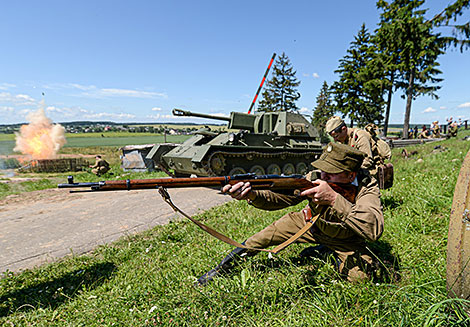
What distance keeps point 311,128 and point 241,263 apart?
10591 millimetres

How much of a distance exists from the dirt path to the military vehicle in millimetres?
1161

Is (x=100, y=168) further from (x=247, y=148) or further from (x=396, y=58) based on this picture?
(x=396, y=58)

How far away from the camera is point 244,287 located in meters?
2.70

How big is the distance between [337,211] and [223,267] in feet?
4.64

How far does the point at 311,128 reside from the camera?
1276 centimetres

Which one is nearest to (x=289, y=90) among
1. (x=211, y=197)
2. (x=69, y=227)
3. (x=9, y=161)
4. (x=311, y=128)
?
(x=311, y=128)

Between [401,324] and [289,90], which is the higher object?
[289,90]

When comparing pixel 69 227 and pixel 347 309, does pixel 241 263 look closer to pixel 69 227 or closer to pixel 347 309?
pixel 347 309

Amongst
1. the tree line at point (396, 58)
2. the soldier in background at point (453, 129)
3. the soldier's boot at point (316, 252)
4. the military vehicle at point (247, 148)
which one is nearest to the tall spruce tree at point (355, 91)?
the tree line at point (396, 58)

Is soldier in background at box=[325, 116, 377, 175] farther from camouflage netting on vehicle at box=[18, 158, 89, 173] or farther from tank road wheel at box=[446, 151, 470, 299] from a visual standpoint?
camouflage netting on vehicle at box=[18, 158, 89, 173]

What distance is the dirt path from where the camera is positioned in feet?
15.2

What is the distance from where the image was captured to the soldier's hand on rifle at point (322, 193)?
2.41 meters

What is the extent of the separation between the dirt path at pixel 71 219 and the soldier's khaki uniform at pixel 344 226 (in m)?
3.22

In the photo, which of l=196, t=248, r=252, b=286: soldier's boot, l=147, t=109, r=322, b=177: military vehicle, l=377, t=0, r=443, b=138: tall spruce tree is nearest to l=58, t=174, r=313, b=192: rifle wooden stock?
l=196, t=248, r=252, b=286: soldier's boot
